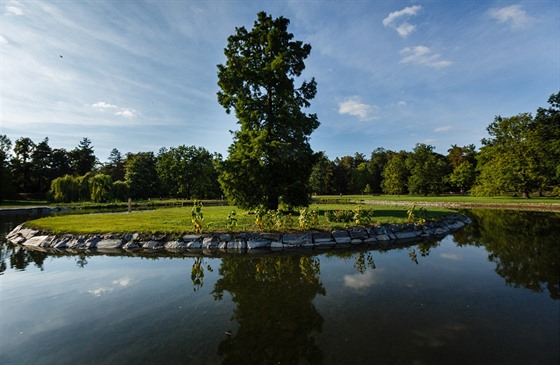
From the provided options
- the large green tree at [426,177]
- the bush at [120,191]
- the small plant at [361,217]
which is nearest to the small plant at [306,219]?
the small plant at [361,217]

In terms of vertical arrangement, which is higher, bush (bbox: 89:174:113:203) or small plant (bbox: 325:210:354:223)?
bush (bbox: 89:174:113:203)

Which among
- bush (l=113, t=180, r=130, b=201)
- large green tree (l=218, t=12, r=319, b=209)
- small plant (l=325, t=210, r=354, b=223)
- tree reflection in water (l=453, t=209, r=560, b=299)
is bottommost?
tree reflection in water (l=453, t=209, r=560, b=299)

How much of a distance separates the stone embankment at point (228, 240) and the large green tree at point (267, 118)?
14.4 feet

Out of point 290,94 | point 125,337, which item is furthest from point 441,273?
point 290,94

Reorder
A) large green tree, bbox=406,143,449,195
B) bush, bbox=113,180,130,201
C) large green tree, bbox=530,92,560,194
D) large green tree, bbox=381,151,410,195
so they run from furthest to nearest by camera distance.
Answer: large green tree, bbox=381,151,410,195
large green tree, bbox=406,143,449,195
bush, bbox=113,180,130,201
large green tree, bbox=530,92,560,194

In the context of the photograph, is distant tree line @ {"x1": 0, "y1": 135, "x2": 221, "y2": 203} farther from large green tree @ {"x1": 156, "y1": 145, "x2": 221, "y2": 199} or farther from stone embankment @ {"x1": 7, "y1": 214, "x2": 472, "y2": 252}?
stone embankment @ {"x1": 7, "y1": 214, "x2": 472, "y2": 252}

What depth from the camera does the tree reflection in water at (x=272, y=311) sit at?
14.5 feet

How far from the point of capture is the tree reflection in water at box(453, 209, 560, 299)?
7.64 metres

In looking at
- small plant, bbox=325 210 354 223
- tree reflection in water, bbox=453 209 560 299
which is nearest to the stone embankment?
small plant, bbox=325 210 354 223

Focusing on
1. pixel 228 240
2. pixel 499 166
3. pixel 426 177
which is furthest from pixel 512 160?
pixel 228 240

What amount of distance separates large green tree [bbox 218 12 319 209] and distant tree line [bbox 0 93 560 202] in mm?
1435

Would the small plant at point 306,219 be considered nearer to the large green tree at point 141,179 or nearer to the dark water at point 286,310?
the dark water at point 286,310

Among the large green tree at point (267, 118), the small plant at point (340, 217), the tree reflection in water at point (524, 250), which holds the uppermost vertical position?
the large green tree at point (267, 118)

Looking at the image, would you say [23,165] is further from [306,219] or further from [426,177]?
[426,177]
